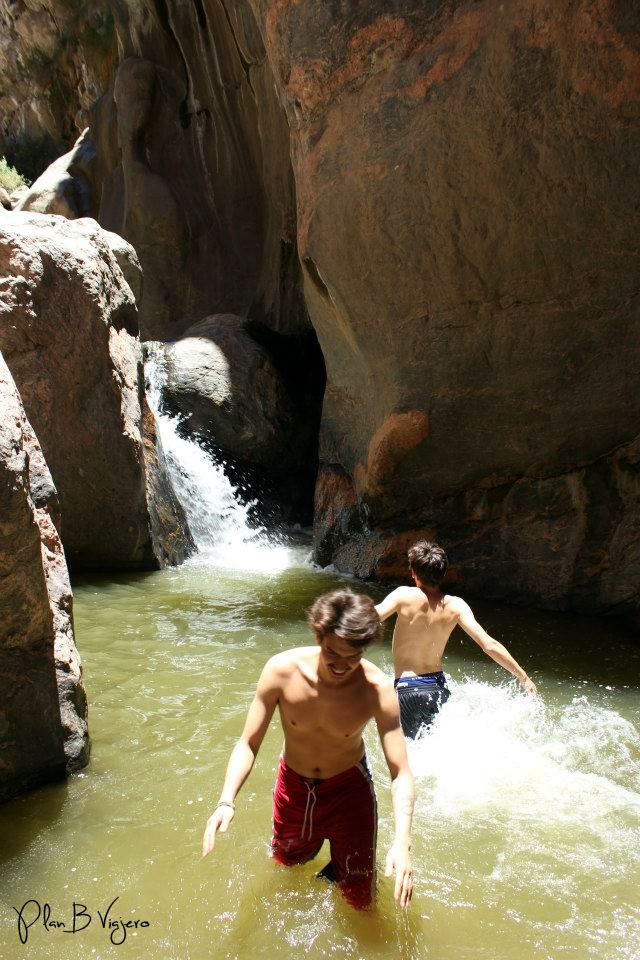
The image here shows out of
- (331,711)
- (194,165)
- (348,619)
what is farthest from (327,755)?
(194,165)

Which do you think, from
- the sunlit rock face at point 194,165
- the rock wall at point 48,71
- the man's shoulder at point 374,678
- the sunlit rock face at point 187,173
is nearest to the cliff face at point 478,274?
the man's shoulder at point 374,678

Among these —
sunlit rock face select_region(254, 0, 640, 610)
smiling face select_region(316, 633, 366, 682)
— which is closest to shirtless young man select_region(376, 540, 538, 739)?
smiling face select_region(316, 633, 366, 682)

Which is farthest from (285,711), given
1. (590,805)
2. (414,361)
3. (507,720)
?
(414,361)

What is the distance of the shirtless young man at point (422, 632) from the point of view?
3592 millimetres

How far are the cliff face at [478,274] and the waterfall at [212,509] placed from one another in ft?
3.32

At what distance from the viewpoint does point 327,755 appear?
2416 millimetres

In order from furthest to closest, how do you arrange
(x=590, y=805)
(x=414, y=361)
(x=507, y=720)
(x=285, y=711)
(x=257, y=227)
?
(x=257, y=227)
(x=414, y=361)
(x=507, y=720)
(x=590, y=805)
(x=285, y=711)

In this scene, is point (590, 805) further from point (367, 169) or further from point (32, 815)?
point (367, 169)

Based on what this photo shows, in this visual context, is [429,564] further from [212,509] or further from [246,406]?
[246,406]

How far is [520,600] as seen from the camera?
6.80m

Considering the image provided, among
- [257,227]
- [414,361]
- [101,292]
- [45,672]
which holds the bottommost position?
[45,672]

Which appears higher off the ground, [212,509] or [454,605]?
[454,605]

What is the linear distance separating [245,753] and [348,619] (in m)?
0.54

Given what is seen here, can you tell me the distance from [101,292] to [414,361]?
9.61 ft
